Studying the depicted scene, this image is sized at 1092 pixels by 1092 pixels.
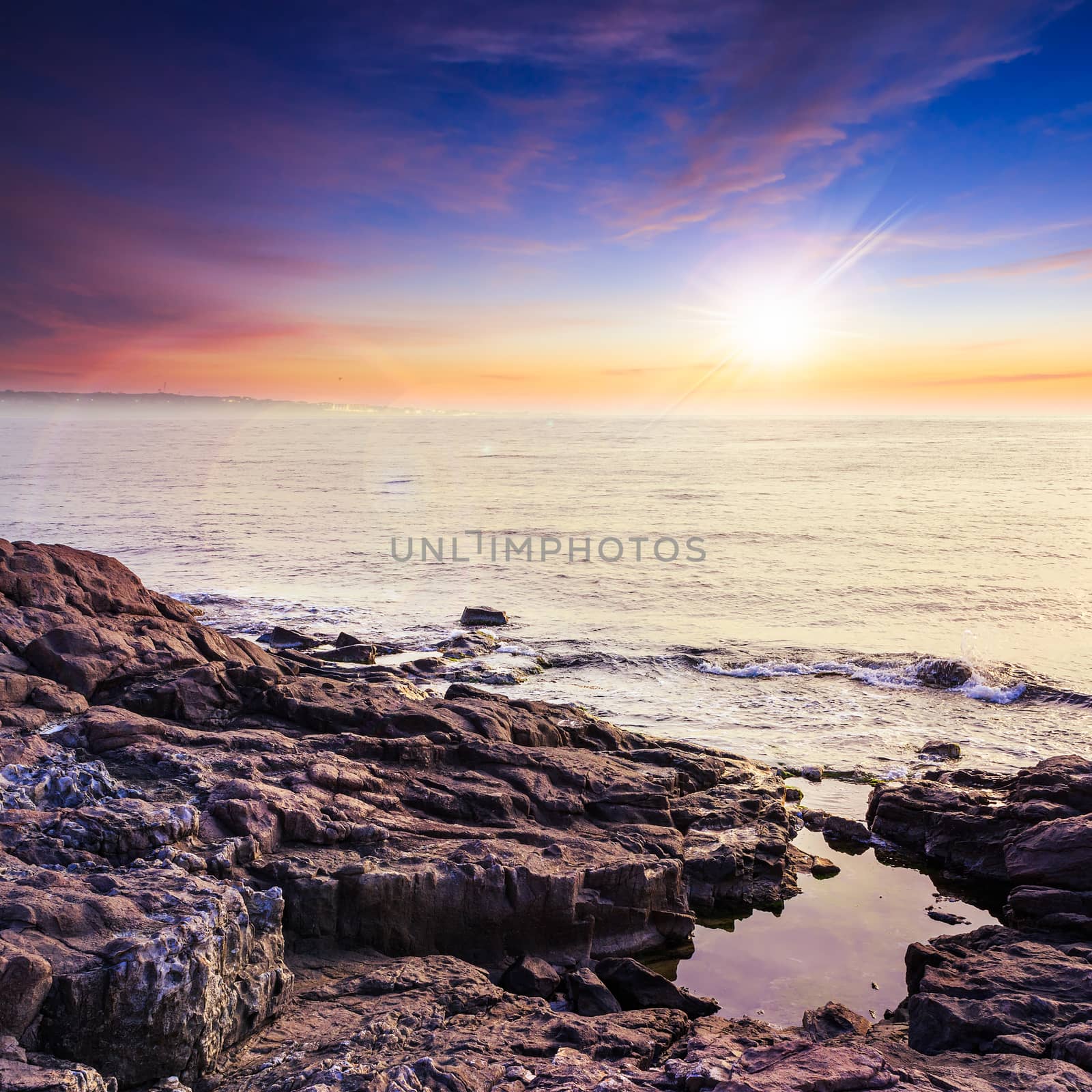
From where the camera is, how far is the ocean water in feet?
78.2

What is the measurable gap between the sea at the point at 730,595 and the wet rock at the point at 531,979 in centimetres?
252

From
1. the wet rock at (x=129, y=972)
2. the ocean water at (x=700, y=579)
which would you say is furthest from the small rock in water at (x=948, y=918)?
the wet rock at (x=129, y=972)

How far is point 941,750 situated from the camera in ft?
66.2

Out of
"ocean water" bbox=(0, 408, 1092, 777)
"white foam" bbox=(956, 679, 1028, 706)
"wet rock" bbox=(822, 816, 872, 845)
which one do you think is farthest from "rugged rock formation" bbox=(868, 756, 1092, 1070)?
"white foam" bbox=(956, 679, 1028, 706)

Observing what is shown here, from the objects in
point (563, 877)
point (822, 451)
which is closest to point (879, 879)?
point (563, 877)

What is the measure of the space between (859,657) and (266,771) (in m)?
22.0

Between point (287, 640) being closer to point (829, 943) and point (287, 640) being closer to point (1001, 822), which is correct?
point (829, 943)

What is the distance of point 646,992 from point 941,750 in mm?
12164

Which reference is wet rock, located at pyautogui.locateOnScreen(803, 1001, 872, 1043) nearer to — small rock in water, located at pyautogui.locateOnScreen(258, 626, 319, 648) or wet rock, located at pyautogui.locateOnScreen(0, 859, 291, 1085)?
wet rock, located at pyautogui.locateOnScreen(0, 859, 291, 1085)

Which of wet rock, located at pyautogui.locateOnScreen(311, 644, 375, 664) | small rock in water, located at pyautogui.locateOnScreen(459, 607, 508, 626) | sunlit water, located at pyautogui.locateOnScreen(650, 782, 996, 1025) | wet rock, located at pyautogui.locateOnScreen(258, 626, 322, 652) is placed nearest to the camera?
sunlit water, located at pyautogui.locateOnScreen(650, 782, 996, 1025)

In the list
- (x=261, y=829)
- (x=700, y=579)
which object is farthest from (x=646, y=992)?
(x=700, y=579)

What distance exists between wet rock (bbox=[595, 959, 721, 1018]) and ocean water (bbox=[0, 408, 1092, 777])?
9.71 meters

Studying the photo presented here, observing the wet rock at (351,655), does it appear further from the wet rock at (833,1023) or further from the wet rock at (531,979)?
the wet rock at (833,1023)

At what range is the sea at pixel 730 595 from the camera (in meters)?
20.0
